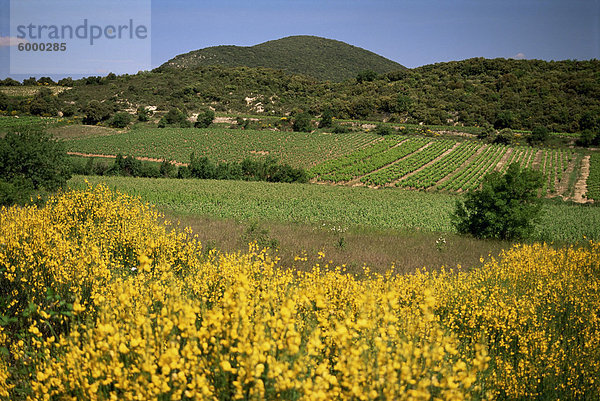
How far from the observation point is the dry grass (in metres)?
11.3

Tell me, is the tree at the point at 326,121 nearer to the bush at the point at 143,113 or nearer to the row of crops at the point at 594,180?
the bush at the point at 143,113

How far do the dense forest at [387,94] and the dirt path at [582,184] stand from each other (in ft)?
78.0

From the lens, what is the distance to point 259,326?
2.81 m

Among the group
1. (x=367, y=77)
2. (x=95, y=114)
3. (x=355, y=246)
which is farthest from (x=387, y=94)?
(x=355, y=246)

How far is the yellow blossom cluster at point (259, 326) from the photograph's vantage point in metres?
2.70

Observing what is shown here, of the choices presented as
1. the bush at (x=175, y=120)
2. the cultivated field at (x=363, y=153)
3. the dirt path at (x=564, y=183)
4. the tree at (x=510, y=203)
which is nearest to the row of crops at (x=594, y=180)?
the cultivated field at (x=363, y=153)

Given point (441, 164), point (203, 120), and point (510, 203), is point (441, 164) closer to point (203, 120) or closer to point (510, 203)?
point (510, 203)

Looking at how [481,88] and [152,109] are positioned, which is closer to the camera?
[152,109]

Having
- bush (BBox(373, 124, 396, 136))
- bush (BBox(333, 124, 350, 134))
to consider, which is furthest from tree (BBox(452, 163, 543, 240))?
bush (BBox(333, 124, 350, 134))

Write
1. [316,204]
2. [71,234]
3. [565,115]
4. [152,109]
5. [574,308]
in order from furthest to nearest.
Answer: [152,109], [565,115], [316,204], [71,234], [574,308]

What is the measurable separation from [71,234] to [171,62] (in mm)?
193622

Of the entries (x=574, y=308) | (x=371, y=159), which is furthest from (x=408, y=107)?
(x=574, y=308)

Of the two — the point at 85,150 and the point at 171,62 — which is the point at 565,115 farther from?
the point at 171,62

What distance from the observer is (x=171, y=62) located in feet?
591
